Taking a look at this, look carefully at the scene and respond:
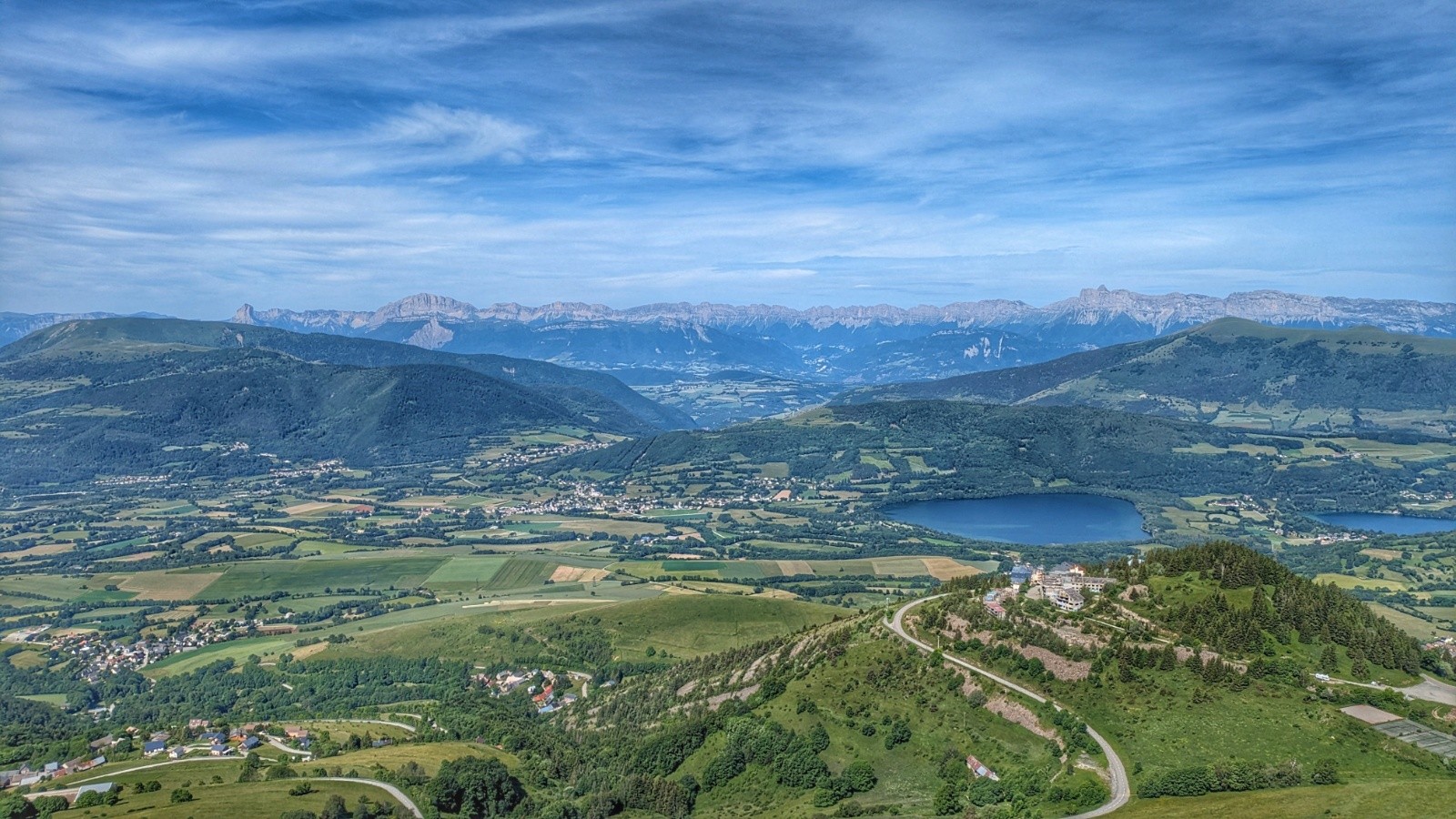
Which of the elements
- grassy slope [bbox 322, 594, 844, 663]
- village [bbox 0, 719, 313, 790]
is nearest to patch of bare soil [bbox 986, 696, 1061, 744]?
grassy slope [bbox 322, 594, 844, 663]

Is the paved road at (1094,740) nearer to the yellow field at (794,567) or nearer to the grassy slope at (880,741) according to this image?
the grassy slope at (880,741)

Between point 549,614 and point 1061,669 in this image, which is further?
point 549,614

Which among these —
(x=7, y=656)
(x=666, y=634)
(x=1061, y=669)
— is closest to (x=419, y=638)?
(x=666, y=634)

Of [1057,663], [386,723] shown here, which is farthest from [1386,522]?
[386,723]

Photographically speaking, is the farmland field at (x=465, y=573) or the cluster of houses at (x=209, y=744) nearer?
the cluster of houses at (x=209, y=744)

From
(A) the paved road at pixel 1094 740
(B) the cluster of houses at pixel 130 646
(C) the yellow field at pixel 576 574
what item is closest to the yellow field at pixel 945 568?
(C) the yellow field at pixel 576 574

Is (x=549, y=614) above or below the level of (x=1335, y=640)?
below

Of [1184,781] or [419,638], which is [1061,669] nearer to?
[1184,781]
